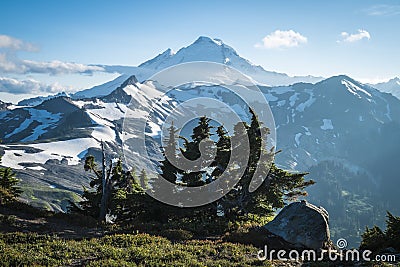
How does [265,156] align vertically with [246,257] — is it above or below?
above

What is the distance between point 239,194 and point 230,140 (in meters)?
4.81

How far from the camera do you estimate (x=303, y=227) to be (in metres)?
22.3

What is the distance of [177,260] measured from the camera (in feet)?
57.1

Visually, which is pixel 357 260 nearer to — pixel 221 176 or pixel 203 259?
pixel 203 259

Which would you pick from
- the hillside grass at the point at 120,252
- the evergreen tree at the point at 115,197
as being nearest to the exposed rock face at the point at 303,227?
the hillside grass at the point at 120,252

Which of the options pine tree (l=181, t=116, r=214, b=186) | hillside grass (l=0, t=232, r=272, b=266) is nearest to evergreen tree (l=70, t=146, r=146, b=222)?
pine tree (l=181, t=116, r=214, b=186)

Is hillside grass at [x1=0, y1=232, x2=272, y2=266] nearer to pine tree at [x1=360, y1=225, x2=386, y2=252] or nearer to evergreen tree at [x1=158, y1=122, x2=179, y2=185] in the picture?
pine tree at [x1=360, y1=225, x2=386, y2=252]

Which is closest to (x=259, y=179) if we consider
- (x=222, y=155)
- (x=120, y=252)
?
(x=222, y=155)

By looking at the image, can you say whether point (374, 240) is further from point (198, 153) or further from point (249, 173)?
point (198, 153)

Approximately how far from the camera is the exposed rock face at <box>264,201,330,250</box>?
21.9 m

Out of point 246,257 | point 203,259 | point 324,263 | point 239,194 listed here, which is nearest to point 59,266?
point 203,259

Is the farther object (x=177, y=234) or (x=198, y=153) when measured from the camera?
(x=198, y=153)

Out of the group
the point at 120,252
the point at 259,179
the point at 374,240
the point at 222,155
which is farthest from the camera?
the point at 222,155

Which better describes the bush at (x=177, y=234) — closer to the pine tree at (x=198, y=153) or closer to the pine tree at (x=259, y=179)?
the pine tree at (x=259, y=179)
